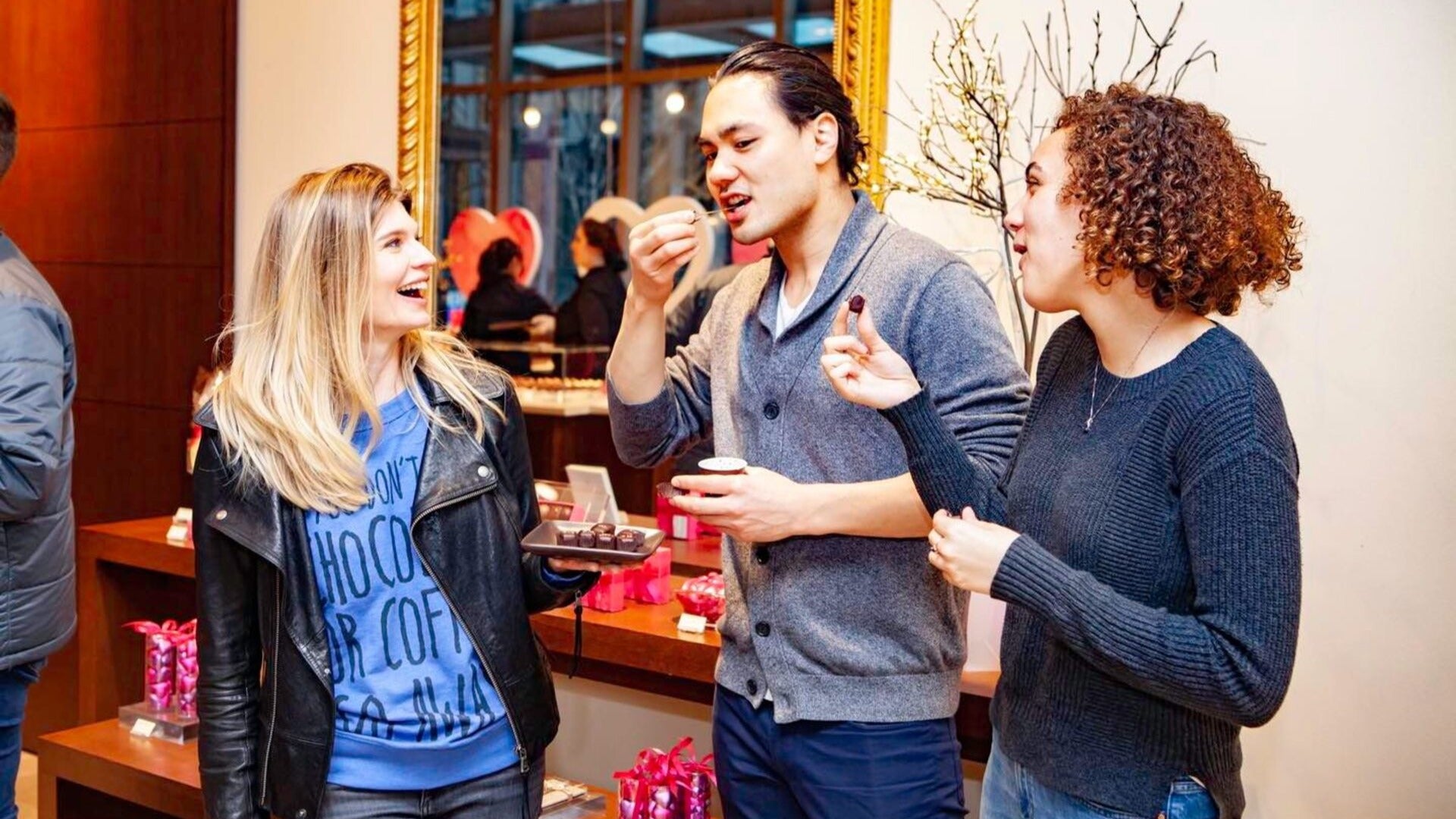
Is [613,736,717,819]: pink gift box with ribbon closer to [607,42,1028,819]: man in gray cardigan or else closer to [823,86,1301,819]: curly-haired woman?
[607,42,1028,819]: man in gray cardigan

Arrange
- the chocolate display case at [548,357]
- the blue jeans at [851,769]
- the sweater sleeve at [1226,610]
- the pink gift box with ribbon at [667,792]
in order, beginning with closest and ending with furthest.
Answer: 1. the sweater sleeve at [1226,610]
2. the blue jeans at [851,769]
3. the pink gift box with ribbon at [667,792]
4. the chocolate display case at [548,357]

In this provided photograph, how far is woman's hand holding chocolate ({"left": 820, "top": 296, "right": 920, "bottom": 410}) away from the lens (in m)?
1.56

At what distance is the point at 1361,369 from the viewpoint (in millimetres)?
2518

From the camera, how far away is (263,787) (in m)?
1.83

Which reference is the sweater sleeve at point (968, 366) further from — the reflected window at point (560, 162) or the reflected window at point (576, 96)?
the reflected window at point (560, 162)

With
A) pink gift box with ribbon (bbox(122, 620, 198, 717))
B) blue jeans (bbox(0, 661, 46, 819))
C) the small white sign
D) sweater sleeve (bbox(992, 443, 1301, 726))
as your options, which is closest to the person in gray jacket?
blue jeans (bbox(0, 661, 46, 819))

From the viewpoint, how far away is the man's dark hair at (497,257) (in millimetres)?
3742

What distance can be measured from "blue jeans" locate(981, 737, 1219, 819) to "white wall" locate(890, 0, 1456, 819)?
4.07 feet

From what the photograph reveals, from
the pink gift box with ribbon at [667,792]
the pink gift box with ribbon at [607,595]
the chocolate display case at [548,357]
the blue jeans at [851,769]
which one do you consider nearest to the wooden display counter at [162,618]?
the pink gift box with ribbon at [607,595]

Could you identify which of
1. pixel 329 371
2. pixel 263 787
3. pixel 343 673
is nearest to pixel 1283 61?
pixel 329 371

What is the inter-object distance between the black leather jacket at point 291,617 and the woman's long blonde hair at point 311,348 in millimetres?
→ 51

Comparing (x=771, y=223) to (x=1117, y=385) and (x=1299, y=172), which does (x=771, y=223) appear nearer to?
(x=1117, y=385)

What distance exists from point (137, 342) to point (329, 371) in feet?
9.97

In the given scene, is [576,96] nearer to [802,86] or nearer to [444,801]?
[802,86]
